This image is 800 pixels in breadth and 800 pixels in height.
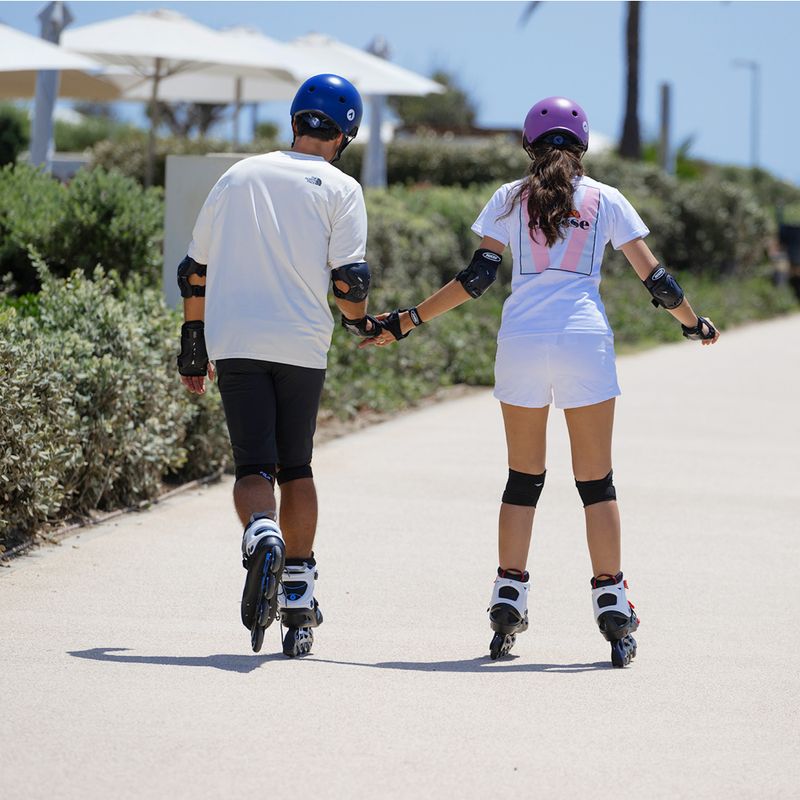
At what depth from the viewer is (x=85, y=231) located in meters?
9.04

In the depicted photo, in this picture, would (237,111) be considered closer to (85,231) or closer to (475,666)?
(85,231)

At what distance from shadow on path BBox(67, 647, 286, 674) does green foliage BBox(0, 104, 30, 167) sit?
1091 inches

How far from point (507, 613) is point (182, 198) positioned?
447cm

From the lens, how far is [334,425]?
10172 mm

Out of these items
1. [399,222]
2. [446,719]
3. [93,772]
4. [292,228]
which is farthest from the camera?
[399,222]

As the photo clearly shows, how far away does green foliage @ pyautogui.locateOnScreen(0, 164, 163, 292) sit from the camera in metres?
9.02

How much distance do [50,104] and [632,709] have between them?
11517mm

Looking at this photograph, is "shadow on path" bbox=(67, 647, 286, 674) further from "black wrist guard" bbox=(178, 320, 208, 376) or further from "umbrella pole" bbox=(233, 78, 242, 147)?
"umbrella pole" bbox=(233, 78, 242, 147)

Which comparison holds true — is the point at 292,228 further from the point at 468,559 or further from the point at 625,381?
the point at 625,381

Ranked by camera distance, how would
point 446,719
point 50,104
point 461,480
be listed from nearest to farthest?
point 446,719
point 461,480
point 50,104

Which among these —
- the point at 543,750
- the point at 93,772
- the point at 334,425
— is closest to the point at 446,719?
the point at 543,750

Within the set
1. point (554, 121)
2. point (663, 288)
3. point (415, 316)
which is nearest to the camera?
point (554, 121)

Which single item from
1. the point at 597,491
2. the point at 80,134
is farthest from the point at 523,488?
the point at 80,134

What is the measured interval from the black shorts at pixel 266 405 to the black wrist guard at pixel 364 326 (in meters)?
Result: 0.24
